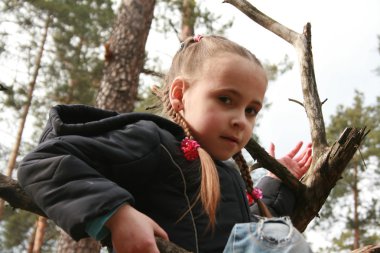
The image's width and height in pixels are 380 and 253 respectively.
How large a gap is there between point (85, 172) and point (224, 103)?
0.64 m

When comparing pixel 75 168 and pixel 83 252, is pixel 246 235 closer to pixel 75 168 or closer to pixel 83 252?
pixel 75 168

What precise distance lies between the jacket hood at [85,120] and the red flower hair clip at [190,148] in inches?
2.9

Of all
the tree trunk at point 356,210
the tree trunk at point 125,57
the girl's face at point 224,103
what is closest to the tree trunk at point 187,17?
the tree trunk at point 125,57

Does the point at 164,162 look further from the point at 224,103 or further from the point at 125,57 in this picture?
the point at 125,57

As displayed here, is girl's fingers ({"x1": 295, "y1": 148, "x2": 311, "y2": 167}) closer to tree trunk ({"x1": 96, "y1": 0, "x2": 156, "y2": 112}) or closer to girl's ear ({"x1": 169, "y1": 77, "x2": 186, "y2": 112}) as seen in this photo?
girl's ear ({"x1": 169, "y1": 77, "x2": 186, "y2": 112})

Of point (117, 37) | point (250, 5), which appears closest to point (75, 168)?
point (250, 5)

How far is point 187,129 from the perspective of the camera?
66.2 inches

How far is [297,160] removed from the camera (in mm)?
2611

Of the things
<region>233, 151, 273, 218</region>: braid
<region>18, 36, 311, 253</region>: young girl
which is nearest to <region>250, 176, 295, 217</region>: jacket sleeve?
<region>233, 151, 273, 218</region>: braid

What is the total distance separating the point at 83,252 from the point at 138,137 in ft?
9.93

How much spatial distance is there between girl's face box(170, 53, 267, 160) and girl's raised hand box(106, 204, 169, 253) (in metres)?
0.60

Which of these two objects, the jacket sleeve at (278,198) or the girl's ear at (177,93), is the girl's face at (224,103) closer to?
the girl's ear at (177,93)

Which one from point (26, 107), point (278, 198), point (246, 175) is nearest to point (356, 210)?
point (26, 107)

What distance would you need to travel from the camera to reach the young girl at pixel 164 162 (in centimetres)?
112
